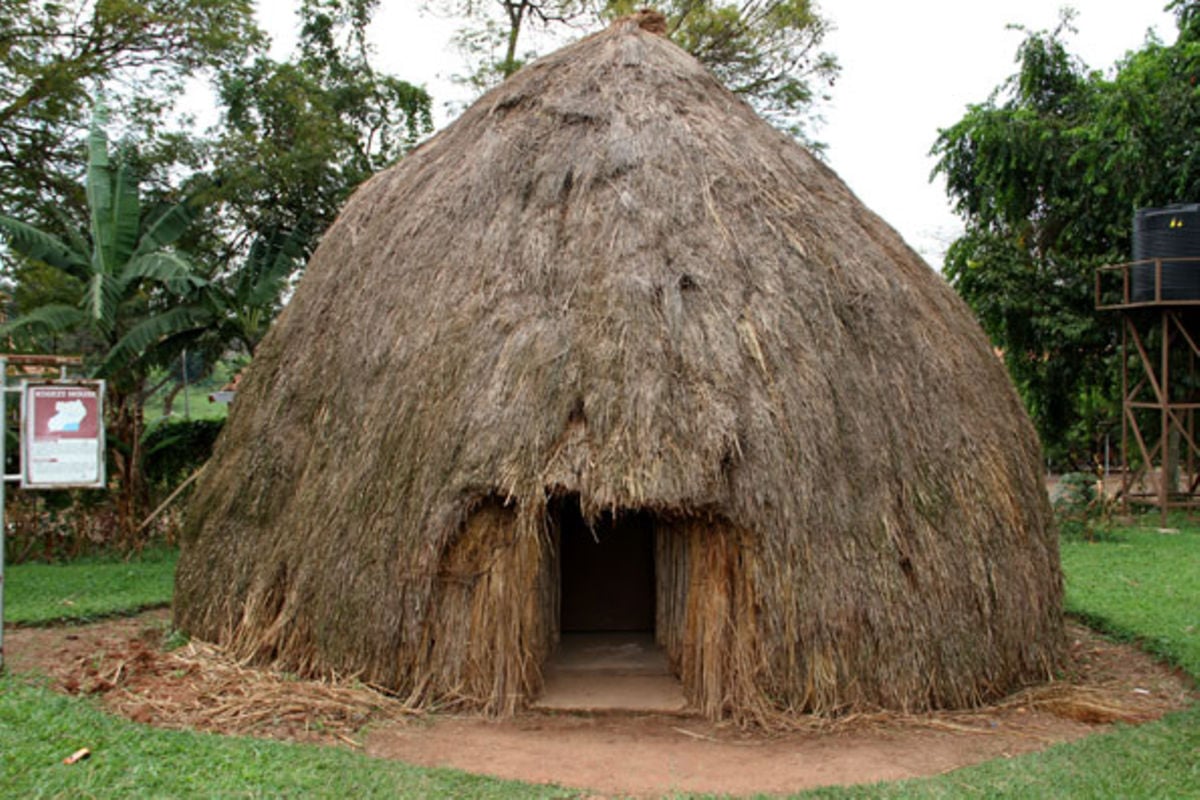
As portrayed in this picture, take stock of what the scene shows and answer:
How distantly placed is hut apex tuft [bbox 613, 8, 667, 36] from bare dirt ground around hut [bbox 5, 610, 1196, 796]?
20.6ft

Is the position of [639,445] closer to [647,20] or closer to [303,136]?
[647,20]

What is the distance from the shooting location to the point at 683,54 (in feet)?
31.3

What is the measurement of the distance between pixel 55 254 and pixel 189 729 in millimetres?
9041

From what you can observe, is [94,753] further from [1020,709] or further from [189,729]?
[1020,709]

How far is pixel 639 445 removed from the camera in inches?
265

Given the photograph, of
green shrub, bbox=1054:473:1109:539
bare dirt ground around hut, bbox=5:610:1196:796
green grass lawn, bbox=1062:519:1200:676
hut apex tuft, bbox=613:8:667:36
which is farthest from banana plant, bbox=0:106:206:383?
green shrub, bbox=1054:473:1109:539

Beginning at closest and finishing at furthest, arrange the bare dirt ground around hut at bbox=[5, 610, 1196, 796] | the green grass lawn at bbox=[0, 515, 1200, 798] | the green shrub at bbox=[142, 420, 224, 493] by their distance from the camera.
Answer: the green grass lawn at bbox=[0, 515, 1200, 798] < the bare dirt ground around hut at bbox=[5, 610, 1196, 796] < the green shrub at bbox=[142, 420, 224, 493]

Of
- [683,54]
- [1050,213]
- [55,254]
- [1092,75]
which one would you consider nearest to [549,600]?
[683,54]

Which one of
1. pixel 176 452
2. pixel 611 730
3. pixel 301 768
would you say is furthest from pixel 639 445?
pixel 176 452

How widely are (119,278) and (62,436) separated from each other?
638 centimetres

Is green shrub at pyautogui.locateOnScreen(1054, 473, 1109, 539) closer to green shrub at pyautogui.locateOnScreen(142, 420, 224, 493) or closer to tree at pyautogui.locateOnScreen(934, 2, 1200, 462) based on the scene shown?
tree at pyautogui.locateOnScreen(934, 2, 1200, 462)

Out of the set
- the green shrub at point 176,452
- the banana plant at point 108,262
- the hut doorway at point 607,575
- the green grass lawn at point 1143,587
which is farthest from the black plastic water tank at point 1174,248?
the green shrub at point 176,452

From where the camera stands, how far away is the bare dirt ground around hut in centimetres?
592

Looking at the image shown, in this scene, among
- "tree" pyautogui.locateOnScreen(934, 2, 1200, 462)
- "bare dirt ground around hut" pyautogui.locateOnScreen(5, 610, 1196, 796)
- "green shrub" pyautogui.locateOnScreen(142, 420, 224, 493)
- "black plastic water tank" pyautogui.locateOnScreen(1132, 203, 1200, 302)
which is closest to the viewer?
"bare dirt ground around hut" pyautogui.locateOnScreen(5, 610, 1196, 796)
